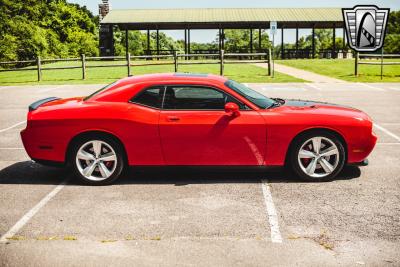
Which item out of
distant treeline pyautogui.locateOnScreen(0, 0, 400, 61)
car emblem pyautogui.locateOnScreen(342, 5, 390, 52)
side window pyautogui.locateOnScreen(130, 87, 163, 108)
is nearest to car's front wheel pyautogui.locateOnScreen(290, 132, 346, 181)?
side window pyautogui.locateOnScreen(130, 87, 163, 108)

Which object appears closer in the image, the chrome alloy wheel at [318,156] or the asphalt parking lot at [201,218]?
the asphalt parking lot at [201,218]

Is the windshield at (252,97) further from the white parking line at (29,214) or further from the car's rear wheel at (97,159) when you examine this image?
the white parking line at (29,214)

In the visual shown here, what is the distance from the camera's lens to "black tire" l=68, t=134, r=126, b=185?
646 centimetres

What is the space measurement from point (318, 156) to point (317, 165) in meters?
0.13

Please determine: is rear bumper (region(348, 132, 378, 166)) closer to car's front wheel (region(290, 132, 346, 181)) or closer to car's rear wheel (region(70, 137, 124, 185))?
car's front wheel (region(290, 132, 346, 181))

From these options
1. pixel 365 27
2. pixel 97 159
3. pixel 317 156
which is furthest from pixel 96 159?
pixel 365 27

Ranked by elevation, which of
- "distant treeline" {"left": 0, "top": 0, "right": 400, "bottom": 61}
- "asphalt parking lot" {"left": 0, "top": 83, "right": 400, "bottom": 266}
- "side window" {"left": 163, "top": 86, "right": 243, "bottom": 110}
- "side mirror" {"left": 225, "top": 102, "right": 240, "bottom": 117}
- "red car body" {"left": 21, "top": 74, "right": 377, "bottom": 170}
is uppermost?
"distant treeline" {"left": 0, "top": 0, "right": 400, "bottom": 61}

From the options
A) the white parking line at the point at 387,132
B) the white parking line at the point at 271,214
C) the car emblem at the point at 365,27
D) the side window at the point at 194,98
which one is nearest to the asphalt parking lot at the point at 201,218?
→ the white parking line at the point at 271,214

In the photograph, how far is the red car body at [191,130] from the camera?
6.38 m

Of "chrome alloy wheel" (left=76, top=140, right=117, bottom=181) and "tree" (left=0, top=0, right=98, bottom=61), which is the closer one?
"chrome alloy wheel" (left=76, top=140, right=117, bottom=181)

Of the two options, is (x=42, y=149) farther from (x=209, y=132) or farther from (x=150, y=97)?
(x=209, y=132)

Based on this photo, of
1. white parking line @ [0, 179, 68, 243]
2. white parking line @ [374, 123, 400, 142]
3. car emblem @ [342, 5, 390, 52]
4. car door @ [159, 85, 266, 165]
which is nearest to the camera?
white parking line @ [0, 179, 68, 243]

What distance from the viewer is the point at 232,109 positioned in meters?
6.29

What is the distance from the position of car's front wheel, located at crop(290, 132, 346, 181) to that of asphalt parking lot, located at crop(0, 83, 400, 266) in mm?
154
